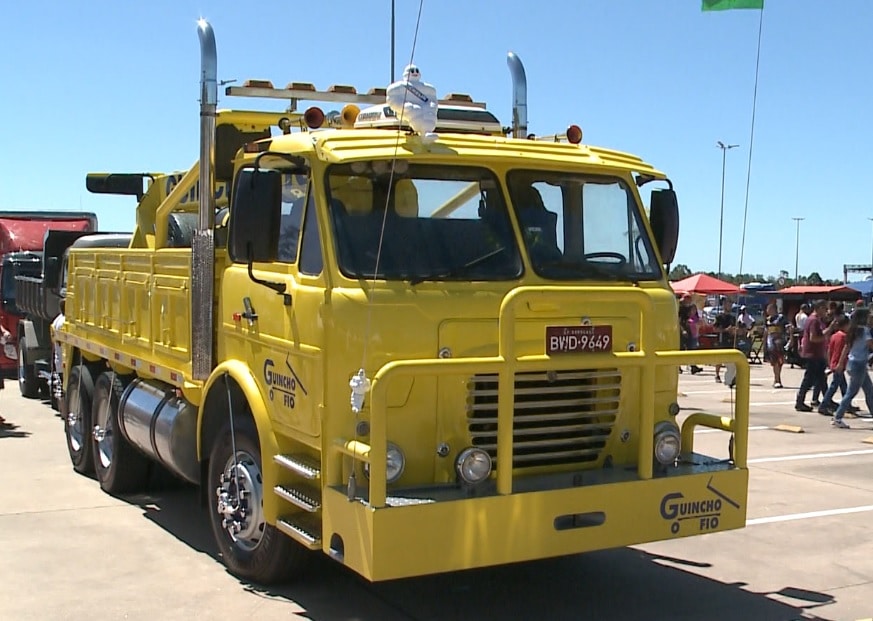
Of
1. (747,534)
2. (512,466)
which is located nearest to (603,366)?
(512,466)

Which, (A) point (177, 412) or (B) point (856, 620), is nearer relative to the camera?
(B) point (856, 620)

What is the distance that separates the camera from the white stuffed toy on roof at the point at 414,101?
536 centimetres

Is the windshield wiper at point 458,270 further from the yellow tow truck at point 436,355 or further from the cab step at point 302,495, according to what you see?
the cab step at point 302,495

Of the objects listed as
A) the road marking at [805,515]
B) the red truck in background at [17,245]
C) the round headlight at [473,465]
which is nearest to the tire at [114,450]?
the round headlight at [473,465]

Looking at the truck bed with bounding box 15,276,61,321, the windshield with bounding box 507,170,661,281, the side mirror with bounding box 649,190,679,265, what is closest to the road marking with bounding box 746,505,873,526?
the side mirror with bounding box 649,190,679,265

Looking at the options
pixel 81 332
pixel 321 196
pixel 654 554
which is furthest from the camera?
pixel 81 332

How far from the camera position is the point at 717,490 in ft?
18.0

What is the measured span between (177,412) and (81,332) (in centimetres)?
320

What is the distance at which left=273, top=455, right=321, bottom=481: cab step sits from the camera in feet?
16.6

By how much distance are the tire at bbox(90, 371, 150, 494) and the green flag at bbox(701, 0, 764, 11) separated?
5.46 meters

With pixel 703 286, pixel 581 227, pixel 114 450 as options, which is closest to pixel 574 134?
pixel 581 227

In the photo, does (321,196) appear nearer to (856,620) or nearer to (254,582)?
(254,582)

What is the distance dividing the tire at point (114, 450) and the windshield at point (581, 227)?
4.21m

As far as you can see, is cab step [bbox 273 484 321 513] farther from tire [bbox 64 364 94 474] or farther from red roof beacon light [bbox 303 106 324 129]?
tire [bbox 64 364 94 474]
